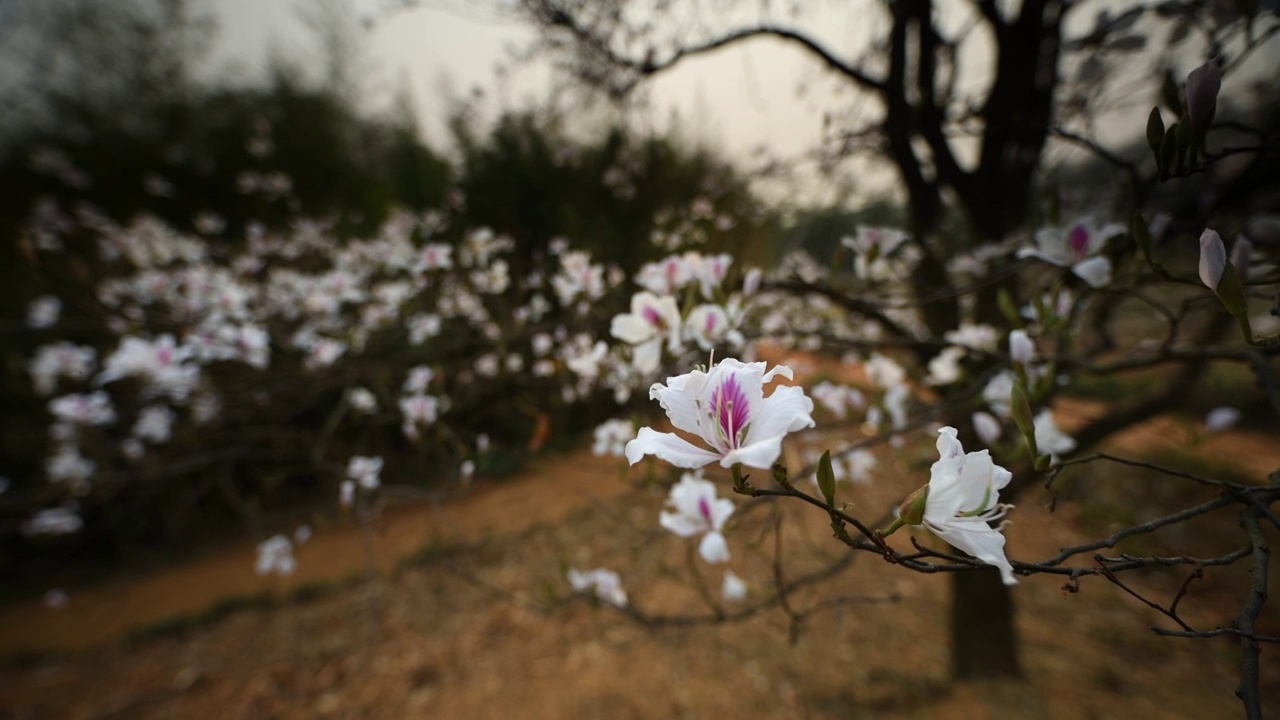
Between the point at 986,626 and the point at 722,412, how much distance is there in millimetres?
2068

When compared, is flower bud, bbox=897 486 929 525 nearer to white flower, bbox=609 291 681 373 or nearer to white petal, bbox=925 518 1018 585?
white petal, bbox=925 518 1018 585

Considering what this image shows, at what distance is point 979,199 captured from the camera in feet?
5.81

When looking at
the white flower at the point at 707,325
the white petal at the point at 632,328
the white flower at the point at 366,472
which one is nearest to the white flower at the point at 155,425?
the white flower at the point at 366,472

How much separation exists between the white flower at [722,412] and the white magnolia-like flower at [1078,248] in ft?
2.05

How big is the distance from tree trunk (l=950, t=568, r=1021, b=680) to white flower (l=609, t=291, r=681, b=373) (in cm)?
170

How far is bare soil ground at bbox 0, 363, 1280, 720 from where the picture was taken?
6.47 feet

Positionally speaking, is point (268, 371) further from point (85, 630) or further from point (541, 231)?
point (85, 630)

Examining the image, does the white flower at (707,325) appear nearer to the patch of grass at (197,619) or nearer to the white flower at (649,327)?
the white flower at (649,327)

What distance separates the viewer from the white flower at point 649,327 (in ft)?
3.01

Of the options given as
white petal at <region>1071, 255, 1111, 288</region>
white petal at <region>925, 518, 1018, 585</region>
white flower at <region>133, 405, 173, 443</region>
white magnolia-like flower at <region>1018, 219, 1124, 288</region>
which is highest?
white magnolia-like flower at <region>1018, 219, 1124, 288</region>

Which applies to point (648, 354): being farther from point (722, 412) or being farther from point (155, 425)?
point (155, 425)

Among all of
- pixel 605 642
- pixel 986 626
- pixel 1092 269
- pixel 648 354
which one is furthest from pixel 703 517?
pixel 605 642

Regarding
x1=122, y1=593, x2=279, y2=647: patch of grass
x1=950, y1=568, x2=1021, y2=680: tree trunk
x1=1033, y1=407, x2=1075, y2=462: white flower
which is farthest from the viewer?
x1=122, y1=593, x2=279, y2=647: patch of grass

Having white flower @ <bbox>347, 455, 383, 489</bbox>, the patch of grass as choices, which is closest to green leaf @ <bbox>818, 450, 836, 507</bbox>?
white flower @ <bbox>347, 455, 383, 489</bbox>
